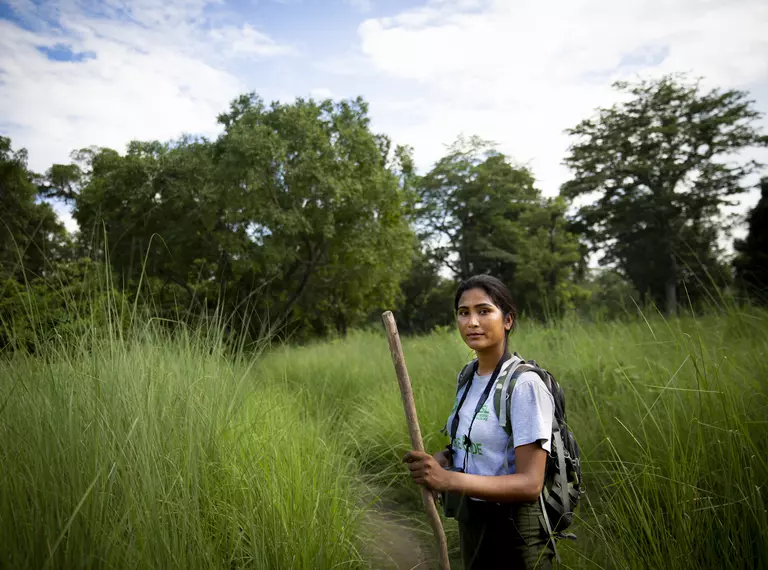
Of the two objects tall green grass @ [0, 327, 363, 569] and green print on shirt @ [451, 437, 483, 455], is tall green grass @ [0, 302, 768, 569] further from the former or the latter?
green print on shirt @ [451, 437, 483, 455]

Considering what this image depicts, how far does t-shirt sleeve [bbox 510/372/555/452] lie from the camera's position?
1719 millimetres

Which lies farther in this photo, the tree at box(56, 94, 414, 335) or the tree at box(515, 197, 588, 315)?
the tree at box(515, 197, 588, 315)

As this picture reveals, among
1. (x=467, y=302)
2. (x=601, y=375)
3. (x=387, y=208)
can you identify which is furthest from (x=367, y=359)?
(x=387, y=208)

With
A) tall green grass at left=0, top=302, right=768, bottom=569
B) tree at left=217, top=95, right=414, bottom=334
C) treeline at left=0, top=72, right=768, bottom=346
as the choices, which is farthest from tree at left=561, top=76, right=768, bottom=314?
tall green grass at left=0, top=302, right=768, bottom=569

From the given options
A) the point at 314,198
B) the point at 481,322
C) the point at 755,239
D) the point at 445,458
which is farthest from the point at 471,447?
the point at 314,198

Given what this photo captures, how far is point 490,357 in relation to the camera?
2072 mm

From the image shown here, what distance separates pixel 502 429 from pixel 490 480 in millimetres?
234

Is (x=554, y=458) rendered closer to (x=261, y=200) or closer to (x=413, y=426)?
(x=413, y=426)

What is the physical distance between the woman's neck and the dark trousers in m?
0.54

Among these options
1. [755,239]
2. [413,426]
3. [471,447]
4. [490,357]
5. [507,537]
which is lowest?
[507,537]

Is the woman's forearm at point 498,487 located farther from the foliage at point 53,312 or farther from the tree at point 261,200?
the tree at point 261,200

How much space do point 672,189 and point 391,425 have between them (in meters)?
27.1

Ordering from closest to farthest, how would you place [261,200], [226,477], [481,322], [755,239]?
[481,322] < [226,477] < [755,239] < [261,200]

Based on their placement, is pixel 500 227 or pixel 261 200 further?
pixel 500 227
